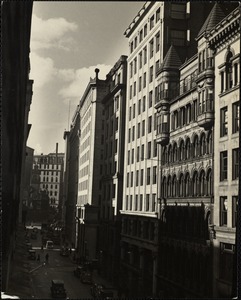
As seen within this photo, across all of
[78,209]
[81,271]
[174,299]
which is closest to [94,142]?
[78,209]

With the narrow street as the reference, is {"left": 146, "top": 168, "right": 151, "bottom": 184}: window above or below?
above

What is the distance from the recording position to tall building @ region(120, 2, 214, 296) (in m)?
33.4

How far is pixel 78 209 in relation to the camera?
27.9m

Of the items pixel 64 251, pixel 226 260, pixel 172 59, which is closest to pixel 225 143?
pixel 226 260

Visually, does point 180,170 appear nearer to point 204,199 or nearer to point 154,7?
point 204,199

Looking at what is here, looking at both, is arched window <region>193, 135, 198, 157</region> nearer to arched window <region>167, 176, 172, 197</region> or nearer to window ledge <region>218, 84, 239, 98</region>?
arched window <region>167, 176, 172, 197</region>

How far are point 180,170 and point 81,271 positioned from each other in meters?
10.6

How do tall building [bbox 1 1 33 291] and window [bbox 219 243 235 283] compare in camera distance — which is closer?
tall building [bbox 1 1 33 291]

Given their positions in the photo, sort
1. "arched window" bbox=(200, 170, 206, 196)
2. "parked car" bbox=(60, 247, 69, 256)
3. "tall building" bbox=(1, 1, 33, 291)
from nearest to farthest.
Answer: "tall building" bbox=(1, 1, 33, 291) → "parked car" bbox=(60, 247, 69, 256) → "arched window" bbox=(200, 170, 206, 196)

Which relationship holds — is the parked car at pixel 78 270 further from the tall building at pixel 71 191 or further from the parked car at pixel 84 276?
the tall building at pixel 71 191

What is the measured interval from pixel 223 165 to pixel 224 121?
8.52 feet

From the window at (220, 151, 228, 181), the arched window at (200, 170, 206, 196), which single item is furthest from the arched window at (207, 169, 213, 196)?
the window at (220, 151, 228, 181)

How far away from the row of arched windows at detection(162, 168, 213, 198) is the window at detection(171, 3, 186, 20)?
44.0ft

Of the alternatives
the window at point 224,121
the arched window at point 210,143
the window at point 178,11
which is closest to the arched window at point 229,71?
the window at point 224,121
